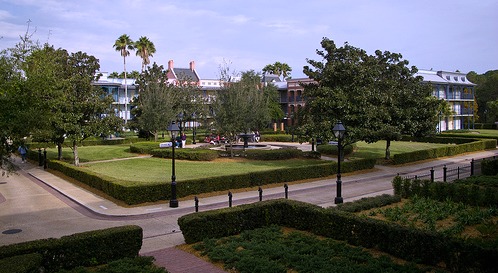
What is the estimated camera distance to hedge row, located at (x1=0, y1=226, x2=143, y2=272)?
9.77m

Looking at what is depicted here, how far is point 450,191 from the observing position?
18.0 metres

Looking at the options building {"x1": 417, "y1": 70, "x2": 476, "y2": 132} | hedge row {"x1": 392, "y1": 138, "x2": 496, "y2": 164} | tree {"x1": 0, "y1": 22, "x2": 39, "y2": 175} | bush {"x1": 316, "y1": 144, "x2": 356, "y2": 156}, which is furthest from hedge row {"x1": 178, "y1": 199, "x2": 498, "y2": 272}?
building {"x1": 417, "y1": 70, "x2": 476, "y2": 132}

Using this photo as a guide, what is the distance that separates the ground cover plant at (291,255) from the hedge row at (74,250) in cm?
194

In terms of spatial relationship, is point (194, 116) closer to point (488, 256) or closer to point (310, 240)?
point (310, 240)

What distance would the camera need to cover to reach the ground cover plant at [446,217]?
1236 cm

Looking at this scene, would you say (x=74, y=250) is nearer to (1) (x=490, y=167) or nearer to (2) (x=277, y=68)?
(1) (x=490, y=167)

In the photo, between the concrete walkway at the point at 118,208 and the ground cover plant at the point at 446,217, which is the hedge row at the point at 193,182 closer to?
the concrete walkway at the point at 118,208

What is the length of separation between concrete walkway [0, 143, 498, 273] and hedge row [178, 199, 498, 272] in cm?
120

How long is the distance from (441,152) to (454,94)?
45.9m

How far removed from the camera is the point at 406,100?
31.4 m

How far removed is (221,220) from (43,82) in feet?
24.9

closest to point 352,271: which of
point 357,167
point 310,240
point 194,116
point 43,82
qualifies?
point 310,240

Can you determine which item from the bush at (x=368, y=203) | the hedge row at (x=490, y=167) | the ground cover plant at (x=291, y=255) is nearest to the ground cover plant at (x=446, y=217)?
the bush at (x=368, y=203)

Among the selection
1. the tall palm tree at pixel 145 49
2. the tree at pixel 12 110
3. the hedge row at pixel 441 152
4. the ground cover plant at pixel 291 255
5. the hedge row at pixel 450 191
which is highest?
the tall palm tree at pixel 145 49
